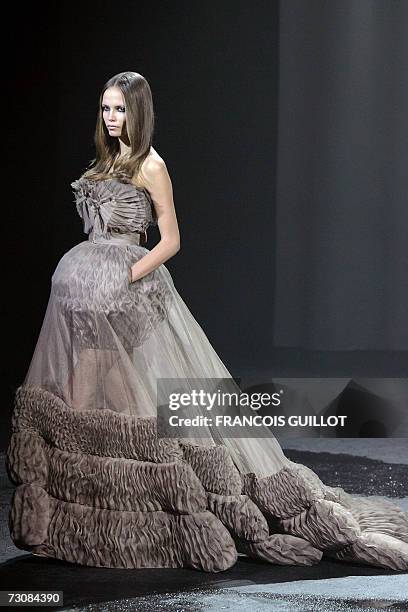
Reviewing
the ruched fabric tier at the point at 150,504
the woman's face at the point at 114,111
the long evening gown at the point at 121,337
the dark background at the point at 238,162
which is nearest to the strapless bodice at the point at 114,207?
the long evening gown at the point at 121,337

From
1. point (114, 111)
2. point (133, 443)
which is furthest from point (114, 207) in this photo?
point (133, 443)

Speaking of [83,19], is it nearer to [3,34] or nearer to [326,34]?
[3,34]

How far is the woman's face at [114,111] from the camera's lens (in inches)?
119

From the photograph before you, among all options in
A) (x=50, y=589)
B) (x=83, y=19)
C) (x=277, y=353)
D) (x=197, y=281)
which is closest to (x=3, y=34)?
(x=83, y=19)

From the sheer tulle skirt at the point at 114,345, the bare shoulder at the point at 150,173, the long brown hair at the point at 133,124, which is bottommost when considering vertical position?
the sheer tulle skirt at the point at 114,345

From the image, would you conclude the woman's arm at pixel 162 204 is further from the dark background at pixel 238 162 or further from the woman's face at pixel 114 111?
the dark background at pixel 238 162

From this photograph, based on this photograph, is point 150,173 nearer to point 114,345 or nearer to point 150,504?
point 114,345

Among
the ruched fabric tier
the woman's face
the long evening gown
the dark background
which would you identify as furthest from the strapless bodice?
the dark background

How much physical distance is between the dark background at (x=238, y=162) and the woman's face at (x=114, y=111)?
1.68 metres

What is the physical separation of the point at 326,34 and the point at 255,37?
0.37 m

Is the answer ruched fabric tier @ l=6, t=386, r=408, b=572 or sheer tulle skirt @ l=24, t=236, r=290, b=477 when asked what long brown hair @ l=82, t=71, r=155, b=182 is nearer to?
sheer tulle skirt @ l=24, t=236, r=290, b=477

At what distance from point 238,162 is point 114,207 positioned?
2.31 m

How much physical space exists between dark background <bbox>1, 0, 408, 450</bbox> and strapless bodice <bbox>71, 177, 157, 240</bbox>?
5.74 ft

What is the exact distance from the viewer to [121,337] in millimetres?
3016
